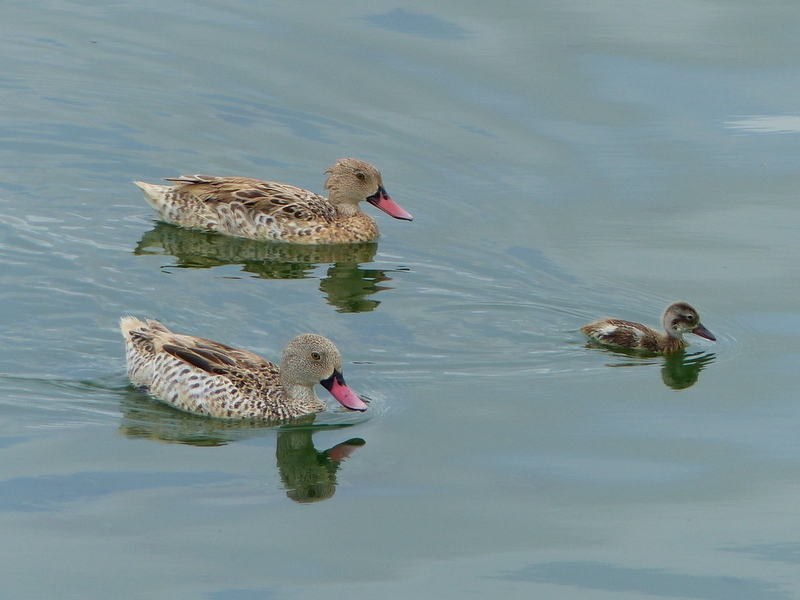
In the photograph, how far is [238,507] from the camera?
8430 millimetres

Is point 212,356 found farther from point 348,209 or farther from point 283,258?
point 348,209

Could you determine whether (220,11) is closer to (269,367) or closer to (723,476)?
(269,367)

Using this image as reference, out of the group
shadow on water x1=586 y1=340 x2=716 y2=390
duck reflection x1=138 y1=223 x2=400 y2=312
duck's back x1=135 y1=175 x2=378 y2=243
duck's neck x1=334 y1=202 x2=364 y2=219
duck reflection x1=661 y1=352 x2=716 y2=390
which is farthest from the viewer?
duck's neck x1=334 y1=202 x2=364 y2=219

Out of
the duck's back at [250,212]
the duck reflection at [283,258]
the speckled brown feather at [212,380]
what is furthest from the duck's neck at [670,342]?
the duck's back at [250,212]

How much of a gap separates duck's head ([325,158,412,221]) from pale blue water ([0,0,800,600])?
1.01ft

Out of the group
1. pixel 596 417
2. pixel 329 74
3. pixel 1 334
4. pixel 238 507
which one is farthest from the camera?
pixel 329 74

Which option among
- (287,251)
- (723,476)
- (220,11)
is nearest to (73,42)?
(220,11)

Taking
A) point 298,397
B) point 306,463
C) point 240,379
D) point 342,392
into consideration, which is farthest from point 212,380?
point 306,463

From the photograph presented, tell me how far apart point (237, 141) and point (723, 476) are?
27.4 feet

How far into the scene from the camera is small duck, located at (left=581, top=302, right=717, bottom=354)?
11430 mm

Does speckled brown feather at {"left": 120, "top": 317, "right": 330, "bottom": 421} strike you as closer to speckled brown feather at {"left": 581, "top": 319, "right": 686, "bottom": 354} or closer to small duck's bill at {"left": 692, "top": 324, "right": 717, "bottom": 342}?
speckled brown feather at {"left": 581, "top": 319, "right": 686, "bottom": 354}

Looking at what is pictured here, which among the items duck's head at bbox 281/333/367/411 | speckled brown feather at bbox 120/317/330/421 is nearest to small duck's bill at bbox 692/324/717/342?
duck's head at bbox 281/333/367/411

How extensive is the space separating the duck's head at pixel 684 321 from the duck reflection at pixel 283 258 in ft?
8.00

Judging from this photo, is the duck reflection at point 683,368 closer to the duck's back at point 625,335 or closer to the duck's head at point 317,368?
the duck's back at point 625,335
